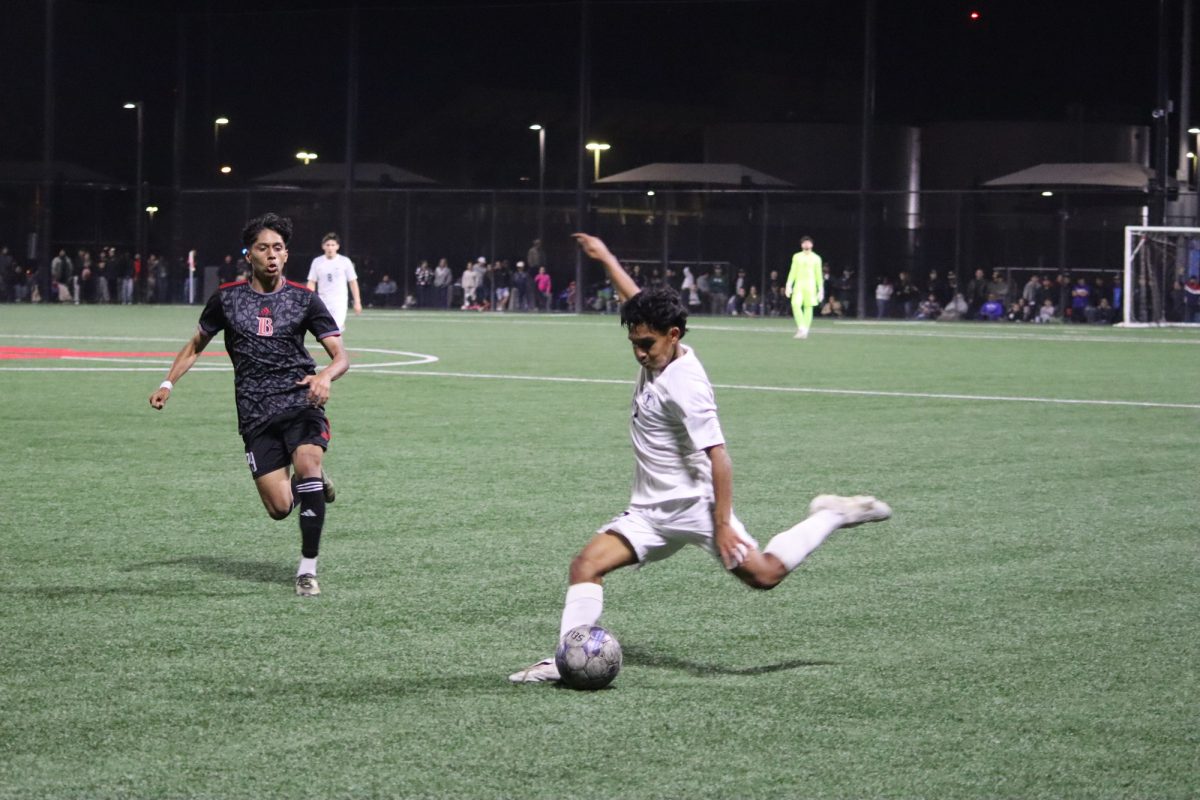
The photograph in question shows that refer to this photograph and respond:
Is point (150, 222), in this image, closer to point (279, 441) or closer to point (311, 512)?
point (279, 441)

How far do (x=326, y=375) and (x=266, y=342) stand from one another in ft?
1.16

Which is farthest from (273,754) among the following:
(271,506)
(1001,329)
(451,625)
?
(1001,329)

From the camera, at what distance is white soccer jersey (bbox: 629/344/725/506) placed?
6113 mm

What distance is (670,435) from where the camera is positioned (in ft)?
20.5

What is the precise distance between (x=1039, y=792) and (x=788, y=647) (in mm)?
1995

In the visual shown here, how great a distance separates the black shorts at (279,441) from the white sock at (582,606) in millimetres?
2441

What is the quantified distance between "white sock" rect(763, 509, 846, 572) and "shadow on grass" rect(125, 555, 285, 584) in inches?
104

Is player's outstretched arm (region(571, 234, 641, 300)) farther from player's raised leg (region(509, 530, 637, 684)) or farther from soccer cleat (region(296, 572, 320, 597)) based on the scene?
soccer cleat (region(296, 572, 320, 597))

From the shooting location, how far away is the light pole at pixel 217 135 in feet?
192

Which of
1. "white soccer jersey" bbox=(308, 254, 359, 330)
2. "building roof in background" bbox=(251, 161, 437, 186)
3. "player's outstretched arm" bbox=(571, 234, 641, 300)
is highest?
"building roof in background" bbox=(251, 161, 437, 186)

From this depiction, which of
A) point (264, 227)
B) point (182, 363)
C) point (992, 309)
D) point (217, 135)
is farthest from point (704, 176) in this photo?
point (264, 227)

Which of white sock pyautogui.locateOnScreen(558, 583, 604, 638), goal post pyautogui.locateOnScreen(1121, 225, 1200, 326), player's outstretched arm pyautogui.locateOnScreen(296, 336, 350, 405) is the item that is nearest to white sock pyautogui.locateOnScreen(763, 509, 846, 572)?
white sock pyautogui.locateOnScreen(558, 583, 604, 638)

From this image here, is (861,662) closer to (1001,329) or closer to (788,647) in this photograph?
(788,647)

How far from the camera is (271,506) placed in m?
8.38
